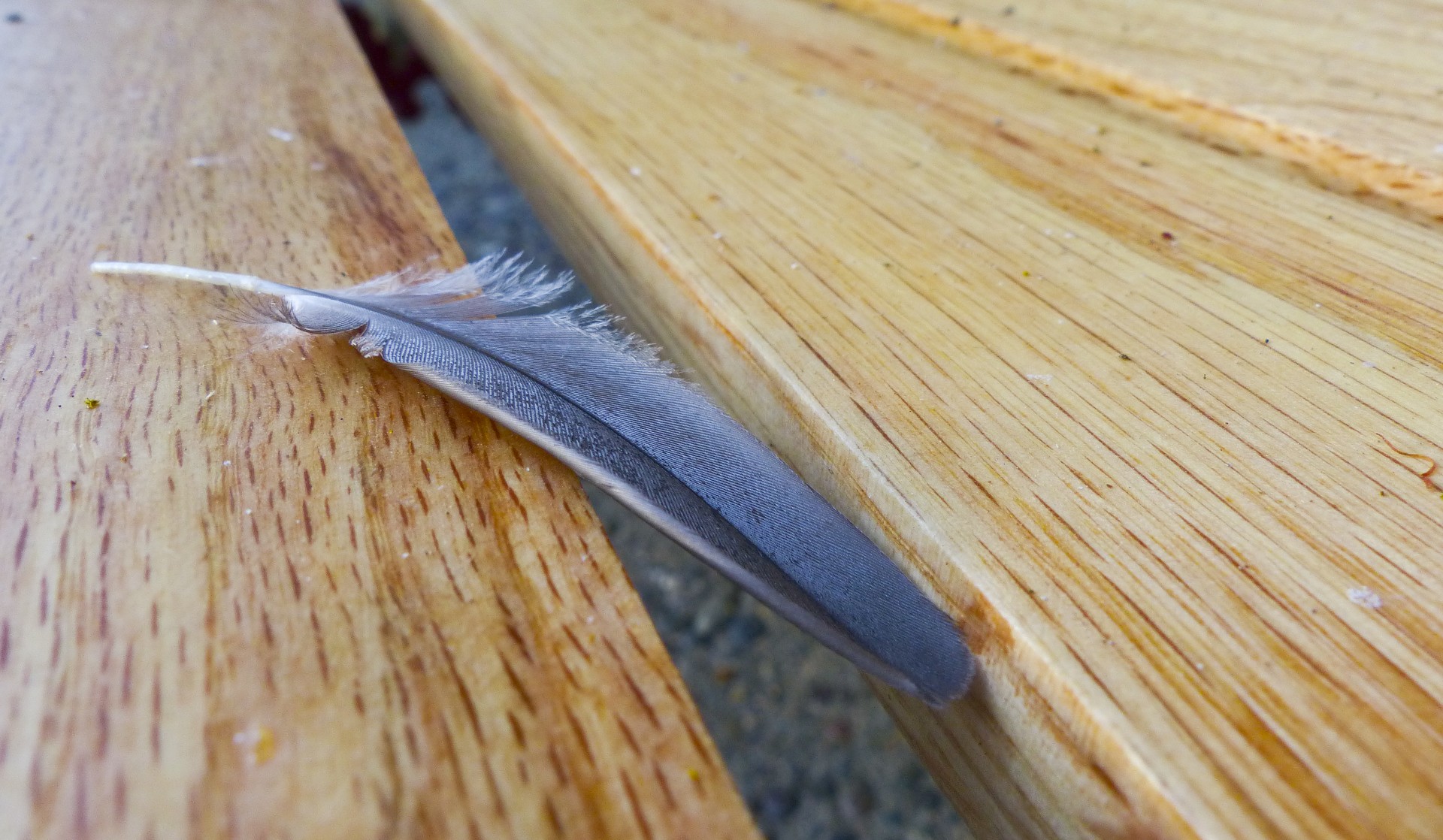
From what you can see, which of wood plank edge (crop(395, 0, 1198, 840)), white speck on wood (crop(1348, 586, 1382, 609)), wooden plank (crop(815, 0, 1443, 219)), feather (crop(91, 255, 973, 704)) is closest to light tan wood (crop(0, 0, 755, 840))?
feather (crop(91, 255, 973, 704))

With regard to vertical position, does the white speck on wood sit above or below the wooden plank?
below

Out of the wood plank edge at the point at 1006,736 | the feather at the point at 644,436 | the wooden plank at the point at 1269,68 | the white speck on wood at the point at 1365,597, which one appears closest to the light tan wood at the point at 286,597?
the feather at the point at 644,436

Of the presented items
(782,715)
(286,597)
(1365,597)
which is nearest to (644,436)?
(286,597)

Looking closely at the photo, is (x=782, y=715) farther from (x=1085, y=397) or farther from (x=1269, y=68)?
(x=1269, y=68)

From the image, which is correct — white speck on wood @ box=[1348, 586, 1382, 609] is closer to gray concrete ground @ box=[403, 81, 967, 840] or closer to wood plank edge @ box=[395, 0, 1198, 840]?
wood plank edge @ box=[395, 0, 1198, 840]

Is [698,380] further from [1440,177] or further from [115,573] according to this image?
[1440,177]

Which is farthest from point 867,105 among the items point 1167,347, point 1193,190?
point 1167,347

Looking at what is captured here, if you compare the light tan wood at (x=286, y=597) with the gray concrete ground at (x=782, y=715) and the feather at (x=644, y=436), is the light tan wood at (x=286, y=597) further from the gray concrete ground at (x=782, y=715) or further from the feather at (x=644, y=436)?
the gray concrete ground at (x=782, y=715)
